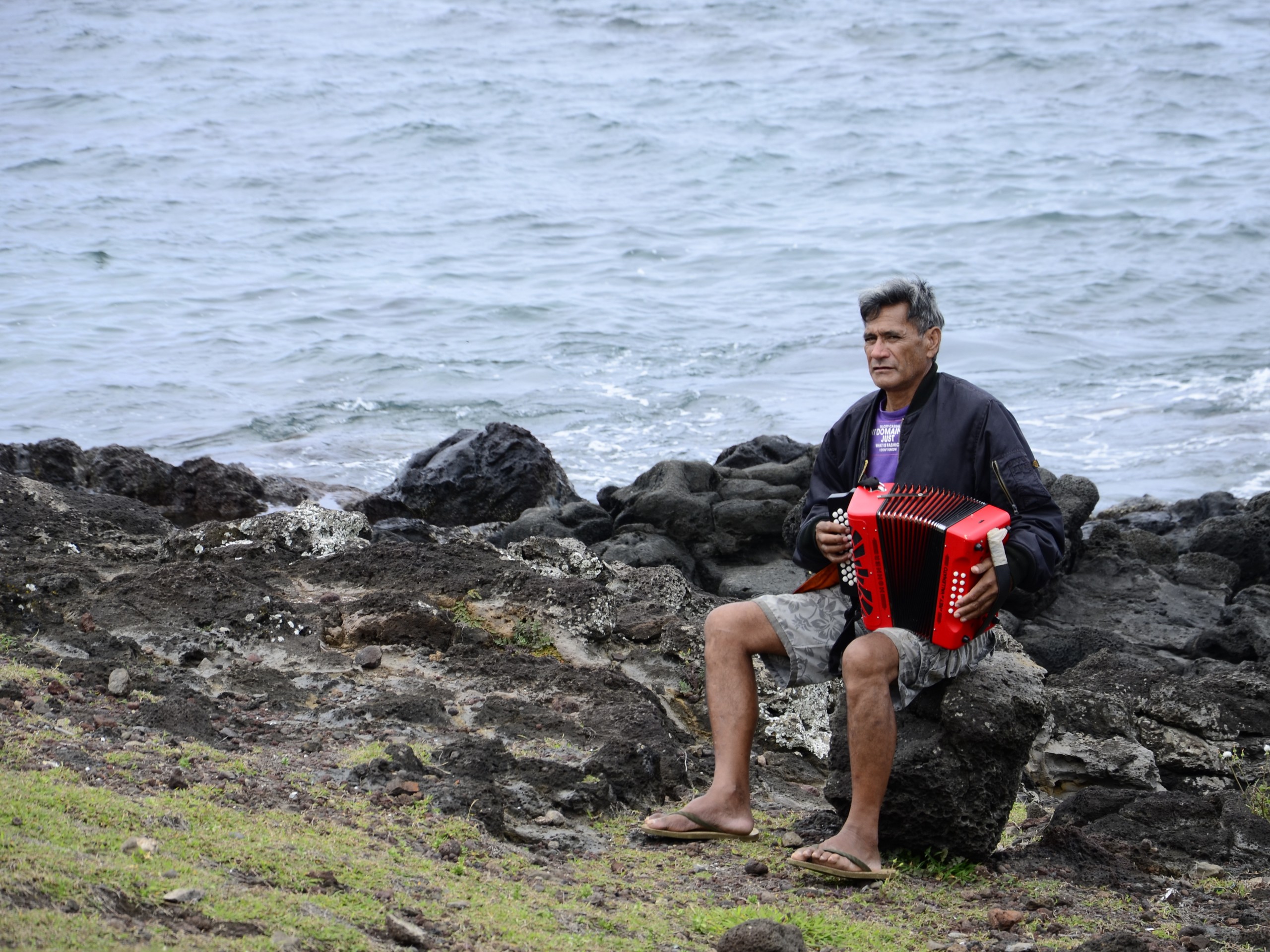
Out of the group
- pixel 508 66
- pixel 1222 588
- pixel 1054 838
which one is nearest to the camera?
pixel 1054 838

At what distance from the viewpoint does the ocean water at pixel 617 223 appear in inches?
717

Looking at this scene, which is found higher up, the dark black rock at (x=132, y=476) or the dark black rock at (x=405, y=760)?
the dark black rock at (x=405, y=760)

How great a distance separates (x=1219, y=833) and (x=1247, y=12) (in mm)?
49923

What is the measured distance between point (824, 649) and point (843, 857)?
75 centimetres

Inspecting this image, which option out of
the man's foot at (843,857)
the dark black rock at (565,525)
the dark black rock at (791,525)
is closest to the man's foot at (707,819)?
the man's foot at (843,857)

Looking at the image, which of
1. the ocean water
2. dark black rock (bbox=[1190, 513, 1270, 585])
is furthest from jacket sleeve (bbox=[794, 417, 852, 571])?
the ocean water

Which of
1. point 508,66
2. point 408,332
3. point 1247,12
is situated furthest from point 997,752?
point 1247,12

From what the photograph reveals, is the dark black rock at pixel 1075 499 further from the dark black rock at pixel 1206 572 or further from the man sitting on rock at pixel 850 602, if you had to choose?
the man sitting on rock at pixel 850 602

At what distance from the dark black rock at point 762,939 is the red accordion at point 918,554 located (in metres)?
1.24

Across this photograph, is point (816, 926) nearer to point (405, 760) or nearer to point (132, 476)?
point (405, 760)

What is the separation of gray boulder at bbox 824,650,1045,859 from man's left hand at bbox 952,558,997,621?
1.44 feet

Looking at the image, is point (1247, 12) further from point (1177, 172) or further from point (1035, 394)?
point (1035, 394)

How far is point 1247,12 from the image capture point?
47438 millimetres

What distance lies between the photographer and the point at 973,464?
480 centimetres
